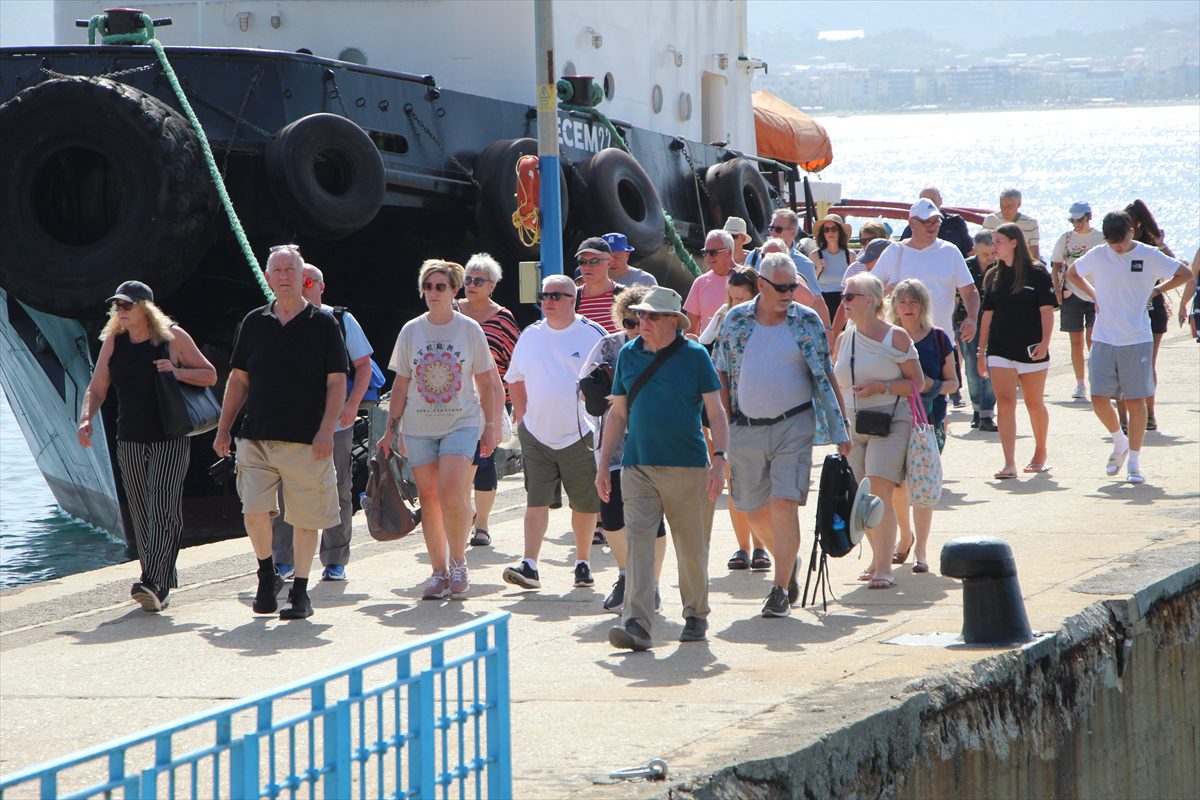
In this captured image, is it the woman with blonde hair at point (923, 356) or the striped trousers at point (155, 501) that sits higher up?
the woman with blonde hair at point (923, 356)

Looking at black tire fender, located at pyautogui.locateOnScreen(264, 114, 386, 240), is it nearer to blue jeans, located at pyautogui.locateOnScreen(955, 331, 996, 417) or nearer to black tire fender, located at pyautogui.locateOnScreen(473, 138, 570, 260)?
black tire fender, located at pyautogui.locateOnScreen(473, 138, 570, 260)

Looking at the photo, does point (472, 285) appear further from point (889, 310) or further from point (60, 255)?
point (60, 255)

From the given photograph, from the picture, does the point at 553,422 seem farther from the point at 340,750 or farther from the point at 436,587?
the point at 340,750

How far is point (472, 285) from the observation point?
27.9ft

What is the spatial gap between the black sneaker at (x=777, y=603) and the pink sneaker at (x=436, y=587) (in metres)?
1.50

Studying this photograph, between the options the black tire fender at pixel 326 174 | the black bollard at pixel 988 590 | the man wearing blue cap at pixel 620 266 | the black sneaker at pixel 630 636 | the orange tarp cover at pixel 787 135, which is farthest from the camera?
the orange tarp cover at pixel 787 135

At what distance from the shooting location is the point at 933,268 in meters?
10.1

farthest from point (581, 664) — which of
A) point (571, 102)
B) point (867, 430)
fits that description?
point (571, 102)

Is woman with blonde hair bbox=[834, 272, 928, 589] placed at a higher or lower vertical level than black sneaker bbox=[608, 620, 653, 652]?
higher

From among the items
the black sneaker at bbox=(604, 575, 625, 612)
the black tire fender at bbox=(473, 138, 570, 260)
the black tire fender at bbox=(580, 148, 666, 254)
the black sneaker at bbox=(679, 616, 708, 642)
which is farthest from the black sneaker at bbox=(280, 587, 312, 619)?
the black tire fender at bbox=(580, 148, 666, 254)

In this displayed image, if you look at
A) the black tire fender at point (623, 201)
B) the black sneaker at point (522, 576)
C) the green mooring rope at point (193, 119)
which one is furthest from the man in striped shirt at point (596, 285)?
the black tire fender at point (623, 201)

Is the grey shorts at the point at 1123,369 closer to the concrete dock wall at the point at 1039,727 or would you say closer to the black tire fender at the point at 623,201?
the concrete dock wall at the point at 1039,727

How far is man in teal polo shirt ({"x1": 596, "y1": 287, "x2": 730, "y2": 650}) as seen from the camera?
6441 millimetres

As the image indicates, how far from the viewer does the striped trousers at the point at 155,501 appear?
7.44m
